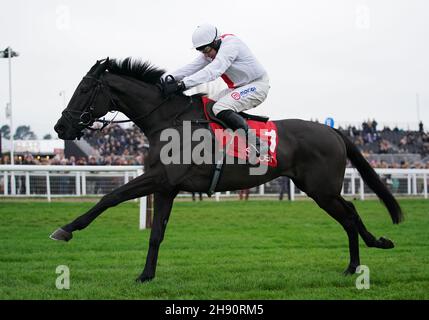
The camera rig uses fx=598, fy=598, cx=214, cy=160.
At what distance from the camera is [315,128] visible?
7.31m

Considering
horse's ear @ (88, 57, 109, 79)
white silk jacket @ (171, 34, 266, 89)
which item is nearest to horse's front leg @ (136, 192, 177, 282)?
white silk jacket @ (171, 34, 266, 89)

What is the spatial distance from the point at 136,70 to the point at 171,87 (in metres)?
0.59

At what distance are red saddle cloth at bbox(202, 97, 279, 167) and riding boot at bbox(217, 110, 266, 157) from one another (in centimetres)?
7

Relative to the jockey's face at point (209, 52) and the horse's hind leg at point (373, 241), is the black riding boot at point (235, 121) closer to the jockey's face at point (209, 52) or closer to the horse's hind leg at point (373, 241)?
the jockey's face at point (209, 52)

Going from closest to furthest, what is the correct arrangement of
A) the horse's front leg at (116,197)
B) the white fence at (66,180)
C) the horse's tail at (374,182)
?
1. the horse's front leg at (116,197)
2. the horse's tail at (374,182)
3. the white fence at (66,180)

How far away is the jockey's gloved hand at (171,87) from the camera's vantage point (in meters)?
6.66

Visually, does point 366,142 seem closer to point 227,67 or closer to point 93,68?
point 227,67

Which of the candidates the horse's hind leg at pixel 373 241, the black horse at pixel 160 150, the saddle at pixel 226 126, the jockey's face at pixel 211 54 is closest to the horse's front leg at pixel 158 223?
the black horse at pixel 160 150

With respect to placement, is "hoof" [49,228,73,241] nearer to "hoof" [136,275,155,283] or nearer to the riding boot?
"hoof" [136,275,155,283]

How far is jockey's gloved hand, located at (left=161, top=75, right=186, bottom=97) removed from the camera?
6662 millimetres

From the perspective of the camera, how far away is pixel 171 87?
668 centimetres

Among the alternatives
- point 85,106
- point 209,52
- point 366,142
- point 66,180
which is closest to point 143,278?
point 85,106

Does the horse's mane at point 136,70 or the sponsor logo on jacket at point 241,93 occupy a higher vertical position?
the horse's mane at point 136,70
